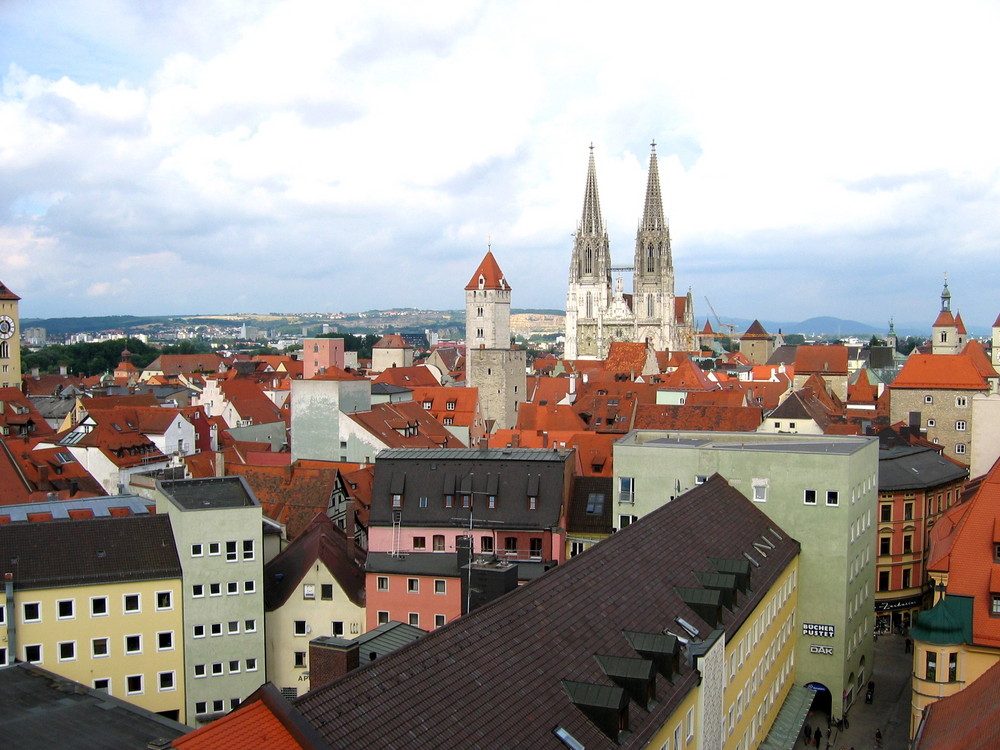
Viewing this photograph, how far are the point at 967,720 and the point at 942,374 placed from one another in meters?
57.5

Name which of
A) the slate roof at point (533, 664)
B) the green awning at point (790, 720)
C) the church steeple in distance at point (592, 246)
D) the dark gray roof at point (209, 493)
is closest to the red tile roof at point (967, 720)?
the slate roof at point (533, 664)

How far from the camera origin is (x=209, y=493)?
37.1m

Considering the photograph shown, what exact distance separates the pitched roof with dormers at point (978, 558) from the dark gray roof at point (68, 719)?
25455mm

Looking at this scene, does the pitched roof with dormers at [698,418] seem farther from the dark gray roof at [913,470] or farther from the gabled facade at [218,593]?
the gabled facade at [218,593]

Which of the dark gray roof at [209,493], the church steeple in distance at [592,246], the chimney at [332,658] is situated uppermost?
the church steeple in distance at [592,246]

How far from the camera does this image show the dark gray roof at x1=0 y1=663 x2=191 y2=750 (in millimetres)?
24391

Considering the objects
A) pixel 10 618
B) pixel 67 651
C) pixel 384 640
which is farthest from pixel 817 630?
pixel 10 618

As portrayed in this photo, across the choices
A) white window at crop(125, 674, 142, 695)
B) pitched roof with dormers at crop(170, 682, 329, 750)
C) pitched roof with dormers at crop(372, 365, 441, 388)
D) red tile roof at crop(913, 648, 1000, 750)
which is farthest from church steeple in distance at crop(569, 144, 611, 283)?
pitched roof with dormers at crop(170, 682, 329, 750)

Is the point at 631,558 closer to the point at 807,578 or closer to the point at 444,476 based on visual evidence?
the point at 807,578

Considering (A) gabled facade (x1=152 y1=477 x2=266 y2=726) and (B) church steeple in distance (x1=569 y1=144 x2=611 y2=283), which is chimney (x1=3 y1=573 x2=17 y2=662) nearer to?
(A) gabled facade (x1=152 y1=477 x2=266 y2=726)

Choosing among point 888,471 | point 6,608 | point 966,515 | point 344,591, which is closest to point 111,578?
point 6,608

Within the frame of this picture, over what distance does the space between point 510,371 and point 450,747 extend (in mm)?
77434

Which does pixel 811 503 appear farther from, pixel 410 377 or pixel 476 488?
pixel 410 377

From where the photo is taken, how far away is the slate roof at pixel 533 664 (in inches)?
585
